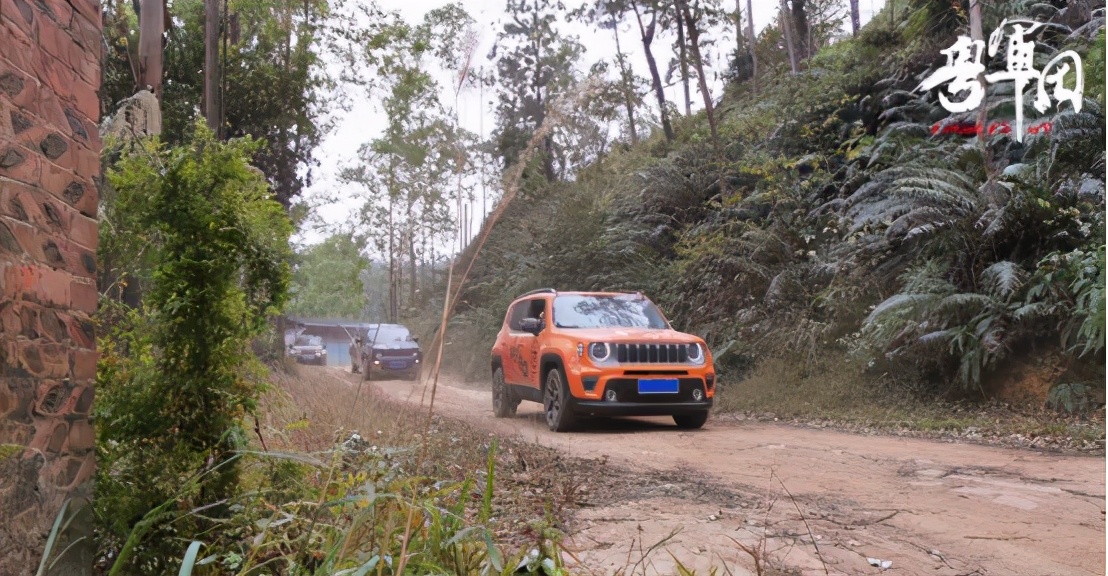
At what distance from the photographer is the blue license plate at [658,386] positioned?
7.98 meters

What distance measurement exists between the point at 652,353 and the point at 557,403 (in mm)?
1066

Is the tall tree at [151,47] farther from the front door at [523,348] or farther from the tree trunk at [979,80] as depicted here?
the tree trunk at [979,80]

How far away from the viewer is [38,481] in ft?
8.70

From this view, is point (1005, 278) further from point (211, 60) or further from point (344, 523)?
point (211, 60)

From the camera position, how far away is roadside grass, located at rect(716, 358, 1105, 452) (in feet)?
23.6

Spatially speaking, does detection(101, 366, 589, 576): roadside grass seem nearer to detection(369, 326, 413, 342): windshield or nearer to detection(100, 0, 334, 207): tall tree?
detection(369, 326, 413, 342): windshield

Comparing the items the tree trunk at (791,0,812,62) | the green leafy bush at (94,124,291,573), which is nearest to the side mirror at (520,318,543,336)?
the green leafy bush at (94,124,291,573)

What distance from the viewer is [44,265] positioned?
8.89 feet

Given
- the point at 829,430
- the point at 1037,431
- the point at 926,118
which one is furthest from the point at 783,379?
the point at 926,118

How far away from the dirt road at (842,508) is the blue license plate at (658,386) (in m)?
0.62

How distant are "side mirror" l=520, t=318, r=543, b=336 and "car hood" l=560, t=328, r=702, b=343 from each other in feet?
1.24

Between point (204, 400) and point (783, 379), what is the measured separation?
9064mm

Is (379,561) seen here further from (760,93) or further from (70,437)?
(760,93)

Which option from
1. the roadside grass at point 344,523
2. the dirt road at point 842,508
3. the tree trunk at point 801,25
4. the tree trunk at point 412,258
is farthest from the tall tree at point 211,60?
the tree trunk at point 801,25
